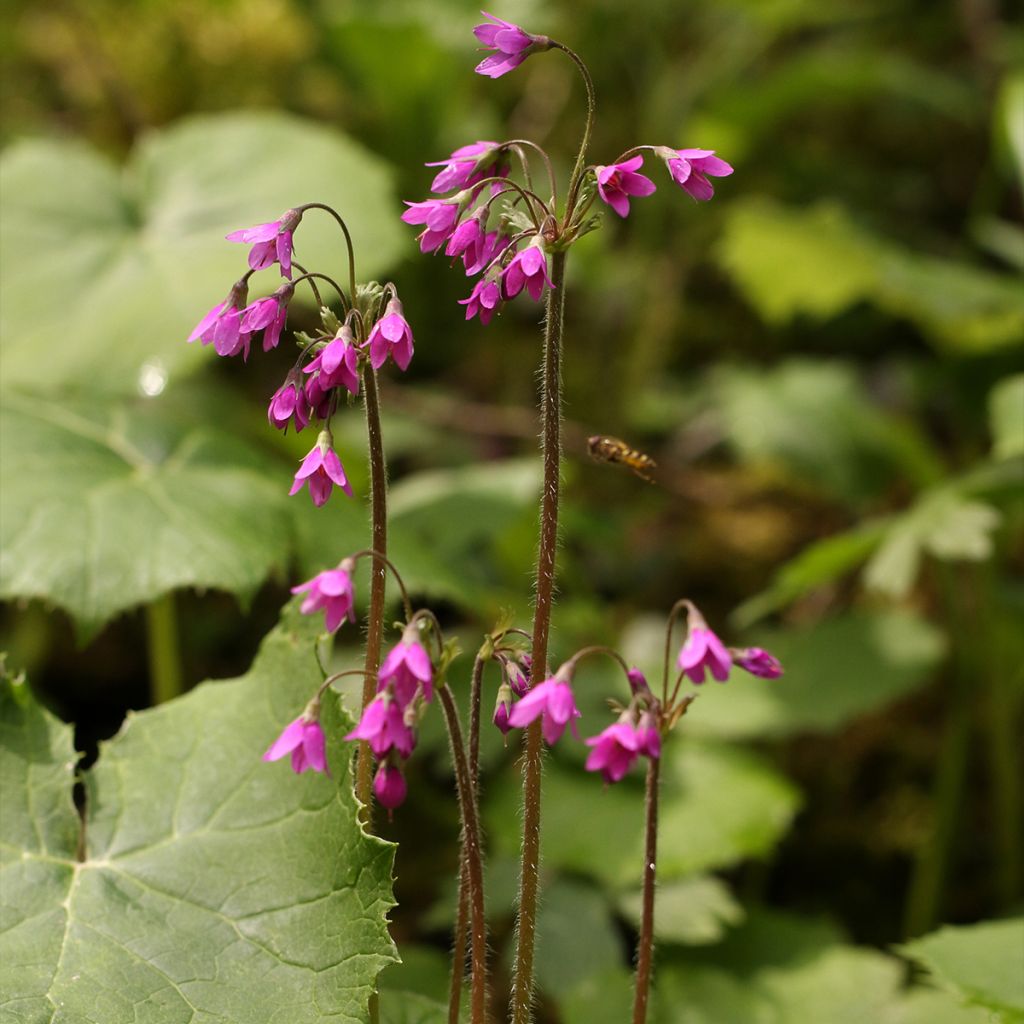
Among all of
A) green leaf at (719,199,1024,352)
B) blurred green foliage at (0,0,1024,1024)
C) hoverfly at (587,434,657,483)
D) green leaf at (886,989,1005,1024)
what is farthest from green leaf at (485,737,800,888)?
green leaf at (719,199,1024,352)

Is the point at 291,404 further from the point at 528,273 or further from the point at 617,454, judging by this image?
the point at 617,454

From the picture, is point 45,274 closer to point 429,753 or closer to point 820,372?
point 429,753

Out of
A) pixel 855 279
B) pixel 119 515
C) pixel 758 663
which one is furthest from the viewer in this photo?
pixel 855 279

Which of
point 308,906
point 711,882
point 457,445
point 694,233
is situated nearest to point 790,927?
point 711,882

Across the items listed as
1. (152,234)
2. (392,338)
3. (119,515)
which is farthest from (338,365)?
(152,234)

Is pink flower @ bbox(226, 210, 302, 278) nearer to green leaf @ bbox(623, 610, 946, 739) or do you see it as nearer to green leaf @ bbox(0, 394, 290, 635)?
green leaf @ bbox(0, 394, 290, 635)
